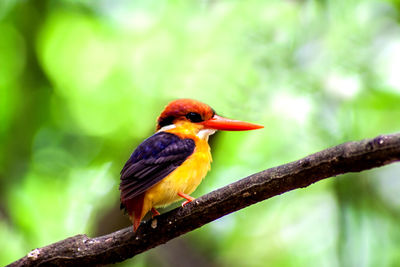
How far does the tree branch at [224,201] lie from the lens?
1.77 m

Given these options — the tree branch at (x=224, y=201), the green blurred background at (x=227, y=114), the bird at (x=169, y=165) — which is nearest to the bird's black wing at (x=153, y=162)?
the bird at (x=169, y=165)

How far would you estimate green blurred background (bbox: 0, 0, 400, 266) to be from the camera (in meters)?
4.05

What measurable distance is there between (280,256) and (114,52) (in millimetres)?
2400

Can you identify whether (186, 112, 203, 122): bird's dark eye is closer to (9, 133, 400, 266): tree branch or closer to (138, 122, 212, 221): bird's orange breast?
(138, 122, 212, 221): bird's orange breast

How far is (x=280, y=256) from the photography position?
4.23 meters

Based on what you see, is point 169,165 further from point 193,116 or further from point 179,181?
point 193,116

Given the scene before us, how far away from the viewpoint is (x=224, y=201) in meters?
2.10

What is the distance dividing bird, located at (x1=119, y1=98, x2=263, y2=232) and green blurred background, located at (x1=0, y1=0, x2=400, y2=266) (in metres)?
1.08

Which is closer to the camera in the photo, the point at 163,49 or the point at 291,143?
the point at 291,143

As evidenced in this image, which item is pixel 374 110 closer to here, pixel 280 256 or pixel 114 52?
pixel 280 256

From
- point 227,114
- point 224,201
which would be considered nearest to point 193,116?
point 224,201

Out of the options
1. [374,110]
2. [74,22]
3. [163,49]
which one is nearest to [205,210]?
[374,110]

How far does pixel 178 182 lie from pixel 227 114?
167cm

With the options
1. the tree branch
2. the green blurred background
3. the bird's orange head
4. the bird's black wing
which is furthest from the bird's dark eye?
the green blurred background
